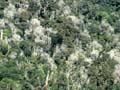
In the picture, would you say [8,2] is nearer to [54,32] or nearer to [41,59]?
[54,32]

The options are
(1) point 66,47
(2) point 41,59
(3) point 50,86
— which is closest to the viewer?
(3) point 50,86

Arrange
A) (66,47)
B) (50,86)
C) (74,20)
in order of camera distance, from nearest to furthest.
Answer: (50,86) → (66,47) → (74,20)

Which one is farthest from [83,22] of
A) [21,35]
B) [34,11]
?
[21,35]

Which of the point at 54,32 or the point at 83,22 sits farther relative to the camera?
the point at 83,22

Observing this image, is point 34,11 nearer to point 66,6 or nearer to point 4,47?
point 66,6

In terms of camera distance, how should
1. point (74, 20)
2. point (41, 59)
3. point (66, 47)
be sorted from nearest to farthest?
point (41, 59) < point (66, 47) < point (74, 20)

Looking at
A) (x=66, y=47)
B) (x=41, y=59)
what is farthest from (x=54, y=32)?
(x=41, y=59)
